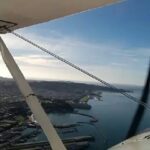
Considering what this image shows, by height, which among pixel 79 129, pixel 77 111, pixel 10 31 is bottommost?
pixel 10 31

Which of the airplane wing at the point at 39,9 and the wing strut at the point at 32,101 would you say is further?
the wing strut at the point at 32,101

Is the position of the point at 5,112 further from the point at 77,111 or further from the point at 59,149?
the point at 59,149

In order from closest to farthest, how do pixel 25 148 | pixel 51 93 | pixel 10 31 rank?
1. pixel 10 31
2. pixel 25 148
3. pixel 51 93

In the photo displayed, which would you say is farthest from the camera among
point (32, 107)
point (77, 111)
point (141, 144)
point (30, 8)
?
point (77, 111)

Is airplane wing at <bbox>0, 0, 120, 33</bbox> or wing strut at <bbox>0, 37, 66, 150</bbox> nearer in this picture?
airplane wing at <bbox>0, 0, 120, 33</bbox>

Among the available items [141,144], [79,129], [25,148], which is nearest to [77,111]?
[79,129]
